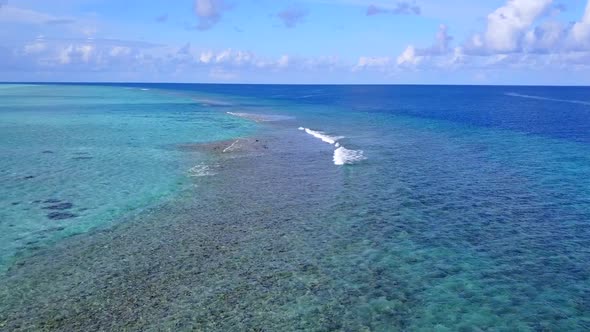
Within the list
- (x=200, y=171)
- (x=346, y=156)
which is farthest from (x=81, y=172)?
(x=346, y=156)

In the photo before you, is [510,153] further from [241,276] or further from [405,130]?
[241,276]

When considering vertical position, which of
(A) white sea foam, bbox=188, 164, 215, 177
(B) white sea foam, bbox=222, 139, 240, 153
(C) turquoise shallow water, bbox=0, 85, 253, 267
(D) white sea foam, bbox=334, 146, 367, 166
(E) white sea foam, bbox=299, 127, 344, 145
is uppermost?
(E) white sea foam, bbox=299, 127, 344, 145

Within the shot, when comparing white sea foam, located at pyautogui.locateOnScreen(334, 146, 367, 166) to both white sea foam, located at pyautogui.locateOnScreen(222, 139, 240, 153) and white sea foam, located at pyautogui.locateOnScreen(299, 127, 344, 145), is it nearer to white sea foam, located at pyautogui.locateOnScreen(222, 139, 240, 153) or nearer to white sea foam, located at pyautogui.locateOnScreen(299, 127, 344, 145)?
white sea foam, located at pyautogui.locateOnScreen(299, 127, 344, 145)

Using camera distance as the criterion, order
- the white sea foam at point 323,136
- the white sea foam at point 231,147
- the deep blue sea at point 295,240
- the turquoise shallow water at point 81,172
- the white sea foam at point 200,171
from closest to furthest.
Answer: the deep blue sea at point 295,240 → the turquoise shallow water at point 81,172 → the white sea foam at point 200,171 → the white sea foam at point 231,147 → the white sea foam at point 323,136

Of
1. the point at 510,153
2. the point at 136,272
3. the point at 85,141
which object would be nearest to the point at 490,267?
the point at 136,272

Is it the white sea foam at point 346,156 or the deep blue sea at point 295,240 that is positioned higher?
the white sea foam at point 346,156

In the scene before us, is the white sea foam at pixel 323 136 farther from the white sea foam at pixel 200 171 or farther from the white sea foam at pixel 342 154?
the white sea foam at pixel 200 171

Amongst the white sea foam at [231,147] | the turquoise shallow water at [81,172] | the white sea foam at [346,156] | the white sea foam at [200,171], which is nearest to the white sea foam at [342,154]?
the white sea foam at [346,156]

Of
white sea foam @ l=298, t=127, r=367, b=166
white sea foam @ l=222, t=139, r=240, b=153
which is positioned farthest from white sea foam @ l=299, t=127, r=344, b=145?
white sea foam @ l=222, t=139, r=240, b=153

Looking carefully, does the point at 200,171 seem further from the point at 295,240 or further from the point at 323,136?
the point at 323,136

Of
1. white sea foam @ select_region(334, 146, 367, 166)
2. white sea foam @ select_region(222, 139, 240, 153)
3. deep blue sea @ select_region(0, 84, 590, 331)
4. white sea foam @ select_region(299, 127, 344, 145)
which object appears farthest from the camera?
white sea foam @ select_region(299, 127, 344, 145)
